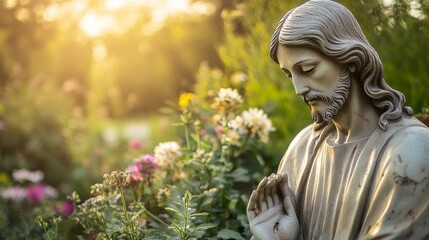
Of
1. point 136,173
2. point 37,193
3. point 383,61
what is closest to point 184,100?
point 136,173

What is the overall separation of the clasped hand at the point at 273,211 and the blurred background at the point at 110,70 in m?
1.82

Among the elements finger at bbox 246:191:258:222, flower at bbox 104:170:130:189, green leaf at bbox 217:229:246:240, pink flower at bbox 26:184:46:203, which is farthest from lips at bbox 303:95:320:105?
pink flower at bbox 26:184:46:203

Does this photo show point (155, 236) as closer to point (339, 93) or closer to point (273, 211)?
point (273, 211)

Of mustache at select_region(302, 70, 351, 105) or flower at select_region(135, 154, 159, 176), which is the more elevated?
flower at select_region(135, 154, 159, 176)

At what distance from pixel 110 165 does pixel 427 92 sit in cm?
548

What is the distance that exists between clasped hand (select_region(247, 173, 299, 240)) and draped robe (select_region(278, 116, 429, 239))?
6cm

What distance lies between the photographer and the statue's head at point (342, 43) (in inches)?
90.4

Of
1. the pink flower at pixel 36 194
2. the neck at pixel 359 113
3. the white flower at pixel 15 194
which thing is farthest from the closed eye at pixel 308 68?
the pink flower at pixel 36 194

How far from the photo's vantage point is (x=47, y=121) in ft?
34.3

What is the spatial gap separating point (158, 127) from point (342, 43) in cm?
935

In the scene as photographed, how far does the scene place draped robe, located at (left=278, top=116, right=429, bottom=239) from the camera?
7.10 ft

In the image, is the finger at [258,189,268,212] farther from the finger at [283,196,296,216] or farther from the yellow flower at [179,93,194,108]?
the yellow flower at [179,93,194,108]

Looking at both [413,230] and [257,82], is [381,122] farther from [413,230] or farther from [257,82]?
[257,82]

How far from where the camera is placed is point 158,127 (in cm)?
1155
